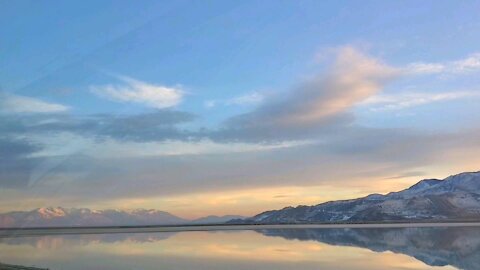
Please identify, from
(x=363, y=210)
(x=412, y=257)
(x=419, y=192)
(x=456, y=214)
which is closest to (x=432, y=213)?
(x=456, y=214)

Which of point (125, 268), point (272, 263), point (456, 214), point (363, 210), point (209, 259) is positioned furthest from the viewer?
point (363, 210)

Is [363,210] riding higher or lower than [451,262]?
higher

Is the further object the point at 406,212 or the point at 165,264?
the point at 406,212

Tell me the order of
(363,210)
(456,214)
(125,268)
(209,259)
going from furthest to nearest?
(363,210)
(456,214)
(209,259)
(125,268)

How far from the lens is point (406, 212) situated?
379ft

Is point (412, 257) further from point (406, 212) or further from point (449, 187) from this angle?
point (449, 187)

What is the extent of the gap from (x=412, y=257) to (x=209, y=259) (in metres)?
6.27

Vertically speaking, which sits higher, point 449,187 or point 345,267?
point 449,187

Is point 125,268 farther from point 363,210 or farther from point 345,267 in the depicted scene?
point 363,210

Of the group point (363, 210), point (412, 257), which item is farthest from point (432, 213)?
point (412, 257)

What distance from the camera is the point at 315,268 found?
14617mm

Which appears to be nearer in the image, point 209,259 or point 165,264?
point 165,264

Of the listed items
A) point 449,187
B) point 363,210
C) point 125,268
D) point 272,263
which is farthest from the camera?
point 449,187

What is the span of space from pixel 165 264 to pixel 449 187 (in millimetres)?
132438
